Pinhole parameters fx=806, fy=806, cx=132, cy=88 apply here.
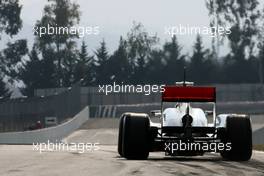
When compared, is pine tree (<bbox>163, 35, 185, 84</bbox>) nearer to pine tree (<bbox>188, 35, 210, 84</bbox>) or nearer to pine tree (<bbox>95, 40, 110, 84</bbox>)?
pine tree (<bbox>188, 35, 210, 84</bbox>)

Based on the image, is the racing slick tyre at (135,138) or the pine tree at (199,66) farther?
the pine tree at (199,66)

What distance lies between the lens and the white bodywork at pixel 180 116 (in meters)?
17.4

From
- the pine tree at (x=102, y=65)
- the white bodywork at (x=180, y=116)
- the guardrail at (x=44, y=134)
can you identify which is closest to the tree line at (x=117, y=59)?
the pine tree at (x=102, y=65)

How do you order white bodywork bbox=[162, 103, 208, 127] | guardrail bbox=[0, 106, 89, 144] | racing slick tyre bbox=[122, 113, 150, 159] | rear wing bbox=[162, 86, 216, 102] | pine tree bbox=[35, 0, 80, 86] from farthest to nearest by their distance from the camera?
pine tree bbox=[35, 0, 80, 86]
guardrail bbox=[0, 106, 89, 144]
white bodywork bbox=[162, 103, 208, 127]
rear wing bbox=[162, 86, 216, 102]
racing slick tyre bbox=[122, 113, 150, 159]

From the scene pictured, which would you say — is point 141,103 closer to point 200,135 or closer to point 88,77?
point 88,77

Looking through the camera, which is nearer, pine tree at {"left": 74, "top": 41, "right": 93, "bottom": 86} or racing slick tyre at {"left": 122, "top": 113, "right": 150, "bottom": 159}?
racing slick tyre at {"left": 122, "top": 113, "right": 150, "bottom": 159}

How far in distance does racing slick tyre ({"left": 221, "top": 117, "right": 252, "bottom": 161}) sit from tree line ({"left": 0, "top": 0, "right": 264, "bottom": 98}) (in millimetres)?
75411

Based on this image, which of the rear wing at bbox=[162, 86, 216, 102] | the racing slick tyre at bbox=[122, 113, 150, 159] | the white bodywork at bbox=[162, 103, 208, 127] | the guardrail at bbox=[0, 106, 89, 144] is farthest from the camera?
the guardrail at bbox=[0, 106, 89, 144]

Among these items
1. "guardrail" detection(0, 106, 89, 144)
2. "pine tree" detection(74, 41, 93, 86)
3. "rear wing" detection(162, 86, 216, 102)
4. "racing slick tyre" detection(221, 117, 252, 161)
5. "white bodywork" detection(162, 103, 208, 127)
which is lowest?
"guardrail" detection(0, 106, 89, 144)

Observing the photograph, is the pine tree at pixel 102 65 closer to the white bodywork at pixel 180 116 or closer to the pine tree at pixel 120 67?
the pine tree at pixel 120 67

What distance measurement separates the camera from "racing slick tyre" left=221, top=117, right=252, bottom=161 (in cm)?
1708

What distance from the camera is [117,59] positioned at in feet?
331

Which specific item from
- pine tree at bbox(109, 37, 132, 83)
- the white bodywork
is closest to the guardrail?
the white bodywork

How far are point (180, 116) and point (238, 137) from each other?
1356 millimetres
